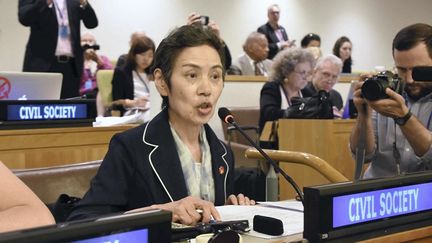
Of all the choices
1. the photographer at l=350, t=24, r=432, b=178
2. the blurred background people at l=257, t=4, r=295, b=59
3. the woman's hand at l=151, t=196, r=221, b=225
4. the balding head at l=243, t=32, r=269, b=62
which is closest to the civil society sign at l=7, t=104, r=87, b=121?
the photographer at l=350, t=24, r=432, b=178

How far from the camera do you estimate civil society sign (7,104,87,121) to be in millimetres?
2832

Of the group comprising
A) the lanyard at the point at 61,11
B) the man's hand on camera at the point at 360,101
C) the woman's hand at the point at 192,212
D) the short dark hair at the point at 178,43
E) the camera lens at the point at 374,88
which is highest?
the lanyard at the point at 61,11

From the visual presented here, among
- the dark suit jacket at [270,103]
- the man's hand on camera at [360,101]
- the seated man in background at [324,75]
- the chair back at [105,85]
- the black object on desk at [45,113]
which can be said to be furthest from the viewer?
the chair back at [105,85]

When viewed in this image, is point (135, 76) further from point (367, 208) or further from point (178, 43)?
point (367, 208)

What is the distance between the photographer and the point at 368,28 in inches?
463

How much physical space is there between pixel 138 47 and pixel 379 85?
11.9 ft

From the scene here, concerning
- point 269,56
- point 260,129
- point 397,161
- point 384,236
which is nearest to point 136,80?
point 260,129

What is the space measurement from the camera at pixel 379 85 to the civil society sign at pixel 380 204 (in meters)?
0.71

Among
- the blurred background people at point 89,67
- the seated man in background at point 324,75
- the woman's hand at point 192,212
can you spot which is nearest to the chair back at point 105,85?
the blurred background people at point 89,67

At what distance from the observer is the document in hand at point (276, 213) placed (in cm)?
121

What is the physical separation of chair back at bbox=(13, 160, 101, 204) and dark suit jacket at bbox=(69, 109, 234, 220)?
0.36 meters

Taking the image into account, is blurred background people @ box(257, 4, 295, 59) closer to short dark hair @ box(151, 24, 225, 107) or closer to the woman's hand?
short dark hair @ box(151, 24, 225, 107)

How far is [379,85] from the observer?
1.95 metres

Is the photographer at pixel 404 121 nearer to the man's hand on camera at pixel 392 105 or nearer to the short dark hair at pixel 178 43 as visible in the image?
the man's hand on camera at pixel 392 105
